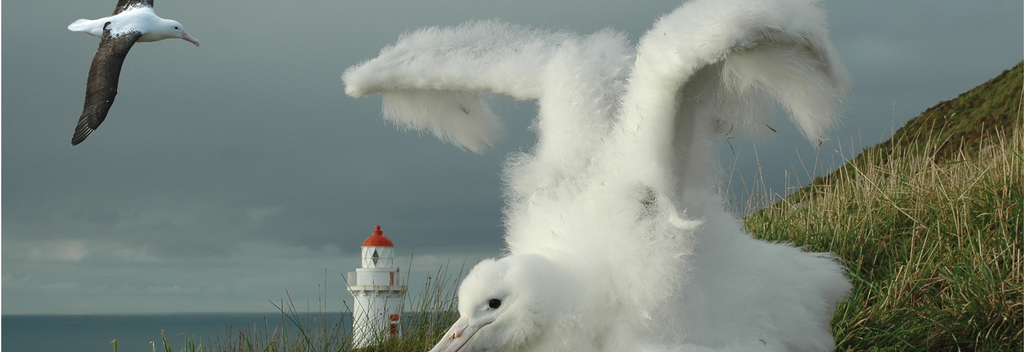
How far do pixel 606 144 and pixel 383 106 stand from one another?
6.76 ft

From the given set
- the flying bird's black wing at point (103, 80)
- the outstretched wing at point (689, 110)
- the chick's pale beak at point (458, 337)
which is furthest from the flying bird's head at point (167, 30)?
the outstretched wing at point (689, 110)

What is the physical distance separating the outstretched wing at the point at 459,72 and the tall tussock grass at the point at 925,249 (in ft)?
8.61

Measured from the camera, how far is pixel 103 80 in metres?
5.88

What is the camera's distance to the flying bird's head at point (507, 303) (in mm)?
3146

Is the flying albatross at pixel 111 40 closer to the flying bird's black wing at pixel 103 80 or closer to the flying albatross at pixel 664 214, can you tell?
the flying bird's black wing at pixel 103 80

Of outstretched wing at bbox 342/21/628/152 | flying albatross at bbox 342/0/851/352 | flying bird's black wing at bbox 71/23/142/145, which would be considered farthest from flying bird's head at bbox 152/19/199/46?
flying albatross at bbox 342/0/851/352

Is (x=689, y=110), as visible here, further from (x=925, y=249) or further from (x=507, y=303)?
(x=925, y=249)

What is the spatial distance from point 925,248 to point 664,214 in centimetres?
385

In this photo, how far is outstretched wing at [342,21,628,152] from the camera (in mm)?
4484

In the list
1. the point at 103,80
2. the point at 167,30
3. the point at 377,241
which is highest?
the point at 167,30

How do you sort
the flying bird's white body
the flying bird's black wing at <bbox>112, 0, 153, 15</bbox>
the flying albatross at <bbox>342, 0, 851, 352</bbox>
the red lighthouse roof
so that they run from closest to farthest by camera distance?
the flying albatross at <bbox>342, 0, 851, 352</bbox> < the flying bird's white body < the flying bird's black wing at <bbox>112, 0, 153, 15</bbox> < the red lighthouse roof

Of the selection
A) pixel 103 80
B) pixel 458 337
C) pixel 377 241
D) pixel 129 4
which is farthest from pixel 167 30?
pixel 458 337

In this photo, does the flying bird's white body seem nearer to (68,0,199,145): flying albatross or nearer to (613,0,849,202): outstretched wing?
(68,0,199,145): flying albatross

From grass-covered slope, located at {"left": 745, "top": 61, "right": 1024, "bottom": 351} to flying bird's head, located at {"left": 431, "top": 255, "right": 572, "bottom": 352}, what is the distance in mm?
2596
